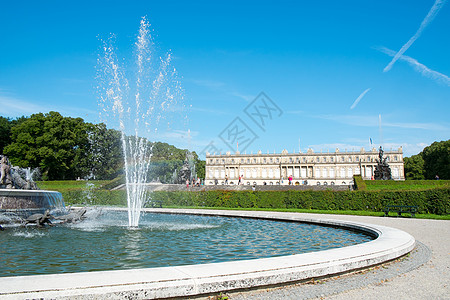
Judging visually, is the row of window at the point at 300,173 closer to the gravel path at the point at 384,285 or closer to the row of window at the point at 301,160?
the row of window at the point at 301,160

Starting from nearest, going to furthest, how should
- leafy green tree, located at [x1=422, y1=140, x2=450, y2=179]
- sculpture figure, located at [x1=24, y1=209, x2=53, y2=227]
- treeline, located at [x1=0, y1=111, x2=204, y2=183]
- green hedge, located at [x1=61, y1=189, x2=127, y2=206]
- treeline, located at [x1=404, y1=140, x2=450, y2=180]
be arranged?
sculpture figure, located at [x1=24, y1=209, x2=53, y2=227]
green hedge, located at [x1=61, y1=189, x2=127, y2=206]
treeline, located at [x1=0, y1=111, x2=204, y2=183]
leafy green tree, located at [x1=422, y1=140, x2=450, y2=179]
treeline, located at [x1=404, y1=140, x2=450, y2=180]

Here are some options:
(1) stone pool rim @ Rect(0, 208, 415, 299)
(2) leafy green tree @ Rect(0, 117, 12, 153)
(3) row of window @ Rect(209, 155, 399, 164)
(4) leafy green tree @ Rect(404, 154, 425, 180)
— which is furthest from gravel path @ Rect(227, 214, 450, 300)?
(3) row of window @ Rect(209, 155, 399, 164)

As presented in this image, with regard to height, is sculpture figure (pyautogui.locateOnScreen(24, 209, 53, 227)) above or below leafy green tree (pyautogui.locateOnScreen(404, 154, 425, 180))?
below

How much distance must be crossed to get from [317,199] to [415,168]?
71.5 metres

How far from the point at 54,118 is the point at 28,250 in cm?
4185

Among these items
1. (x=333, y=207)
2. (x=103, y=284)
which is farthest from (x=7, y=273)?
(x=333, y=207)

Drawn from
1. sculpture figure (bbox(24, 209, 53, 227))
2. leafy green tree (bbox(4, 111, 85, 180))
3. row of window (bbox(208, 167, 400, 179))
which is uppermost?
leafy green tree (bbox(4, 111, 85, 180))

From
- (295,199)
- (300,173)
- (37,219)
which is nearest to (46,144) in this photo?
(295,199)

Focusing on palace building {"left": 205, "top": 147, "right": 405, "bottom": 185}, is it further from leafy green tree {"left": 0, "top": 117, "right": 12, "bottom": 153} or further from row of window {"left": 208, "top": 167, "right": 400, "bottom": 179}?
leafy green tree {"left": 0, "top": 117, "right": 12, "bottom": 153}

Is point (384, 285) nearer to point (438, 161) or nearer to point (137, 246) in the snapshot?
point (137, 246)

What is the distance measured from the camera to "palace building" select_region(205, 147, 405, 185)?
9081 centimetres

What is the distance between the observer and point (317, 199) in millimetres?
22422

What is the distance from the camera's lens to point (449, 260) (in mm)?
6562

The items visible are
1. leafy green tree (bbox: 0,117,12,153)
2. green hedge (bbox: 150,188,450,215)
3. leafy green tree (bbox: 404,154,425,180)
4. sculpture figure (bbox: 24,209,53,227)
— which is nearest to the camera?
sculpture figure (bbox: 24,209,53,227)
